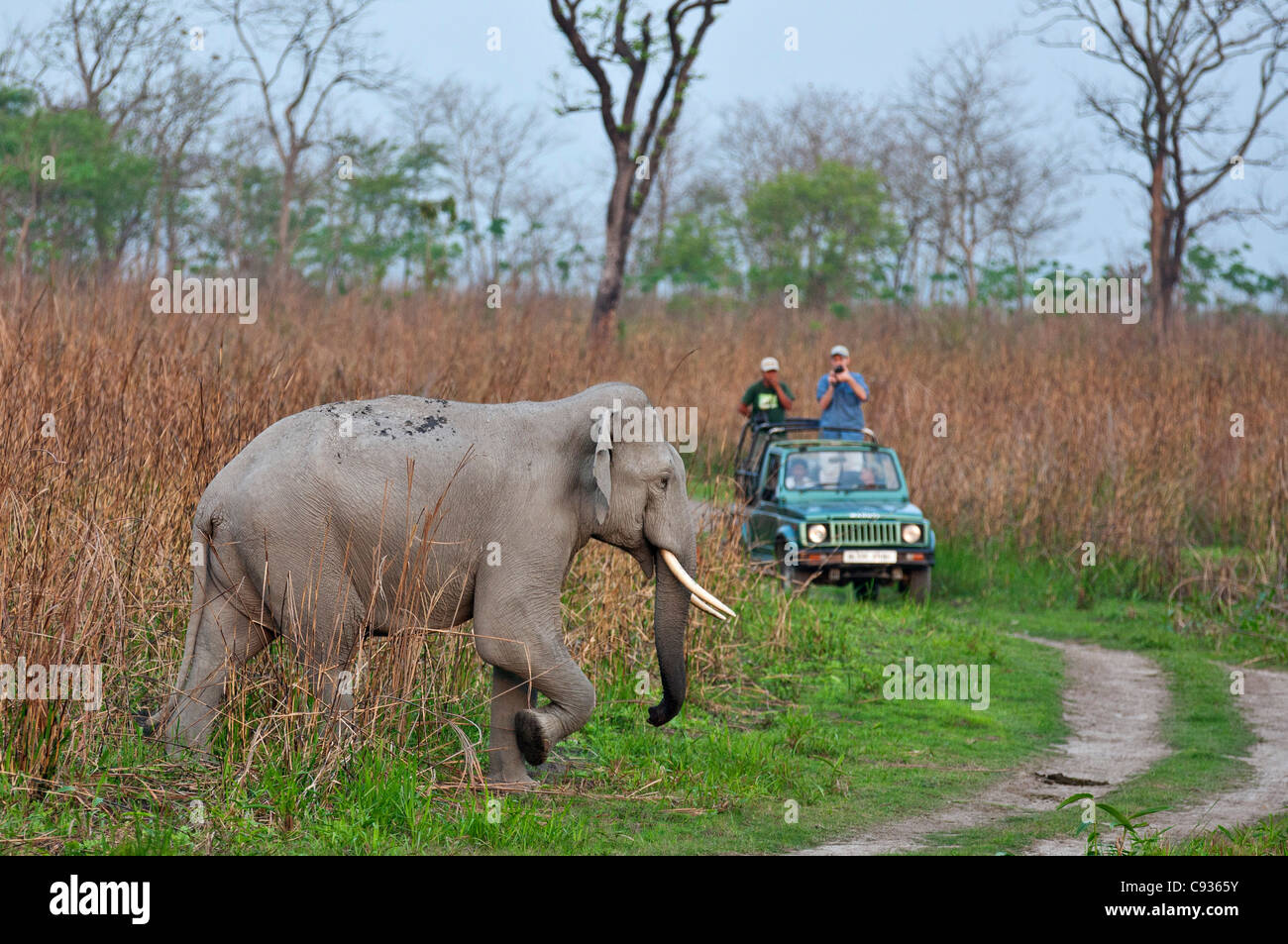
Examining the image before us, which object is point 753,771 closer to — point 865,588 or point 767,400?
point 865,588

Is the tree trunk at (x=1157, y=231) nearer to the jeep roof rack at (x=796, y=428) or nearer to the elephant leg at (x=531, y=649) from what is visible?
the jeep roof rack at (x=796, y=428)

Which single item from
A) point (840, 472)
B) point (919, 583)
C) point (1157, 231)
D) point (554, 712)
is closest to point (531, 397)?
point (840, 472)

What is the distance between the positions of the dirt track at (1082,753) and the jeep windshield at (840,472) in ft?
6.43

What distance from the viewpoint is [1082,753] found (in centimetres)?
793

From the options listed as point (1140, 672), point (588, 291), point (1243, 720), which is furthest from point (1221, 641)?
point (588, 291)

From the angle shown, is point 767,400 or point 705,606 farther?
point 767,400

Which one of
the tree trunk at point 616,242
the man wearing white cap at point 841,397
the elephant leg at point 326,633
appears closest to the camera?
the elephant leg at point 326,633

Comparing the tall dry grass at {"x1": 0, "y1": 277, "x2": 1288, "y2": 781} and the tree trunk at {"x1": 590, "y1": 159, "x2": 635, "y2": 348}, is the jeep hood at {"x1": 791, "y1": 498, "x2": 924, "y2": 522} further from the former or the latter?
the tree trunk at {"x1": 590, "y1": 159, "x2": 635, "y2": 348}

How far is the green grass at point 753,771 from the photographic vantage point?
4898 millimetres

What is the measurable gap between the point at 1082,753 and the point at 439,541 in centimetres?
420

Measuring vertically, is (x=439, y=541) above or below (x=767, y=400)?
below

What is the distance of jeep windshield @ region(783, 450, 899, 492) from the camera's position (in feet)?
40.3

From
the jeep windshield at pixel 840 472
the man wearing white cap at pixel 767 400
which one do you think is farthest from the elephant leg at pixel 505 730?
the man wearing white cap at pixel 767 400

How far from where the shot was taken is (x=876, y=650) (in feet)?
32.4
